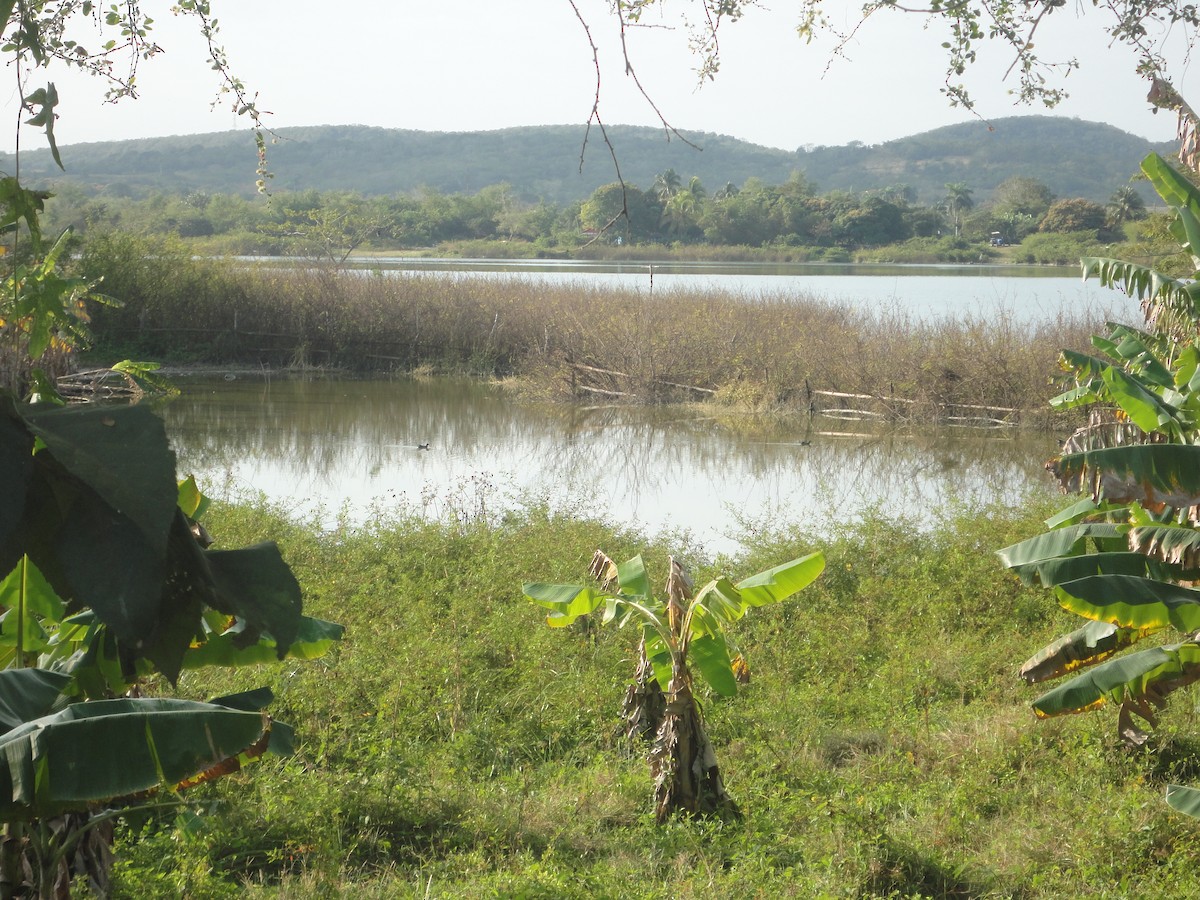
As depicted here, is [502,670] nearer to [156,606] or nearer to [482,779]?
[482,779]

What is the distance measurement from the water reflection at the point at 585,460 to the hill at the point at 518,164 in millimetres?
32247

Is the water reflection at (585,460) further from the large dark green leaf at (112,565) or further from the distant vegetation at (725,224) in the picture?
the distant vegetation at (725,224)

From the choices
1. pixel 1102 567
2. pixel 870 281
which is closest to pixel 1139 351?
pixel 1102 567

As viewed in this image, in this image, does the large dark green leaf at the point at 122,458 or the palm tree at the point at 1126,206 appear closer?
the large dark green leaf at the point at 122,458

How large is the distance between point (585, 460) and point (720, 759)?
38.4 ft

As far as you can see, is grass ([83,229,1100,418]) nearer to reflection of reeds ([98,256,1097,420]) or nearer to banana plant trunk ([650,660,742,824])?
reflection of reeds ([98,256,1097,420])

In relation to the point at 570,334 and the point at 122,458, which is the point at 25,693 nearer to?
the point at 122,458

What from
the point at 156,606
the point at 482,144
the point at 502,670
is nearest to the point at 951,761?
the point at 502,670

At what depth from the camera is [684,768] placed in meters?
4.98

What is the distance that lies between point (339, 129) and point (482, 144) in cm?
1263

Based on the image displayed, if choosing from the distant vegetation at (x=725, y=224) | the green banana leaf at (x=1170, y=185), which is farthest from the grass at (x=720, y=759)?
the distant vegetation at (x=725, y=224)

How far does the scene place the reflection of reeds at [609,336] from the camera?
2105 cm

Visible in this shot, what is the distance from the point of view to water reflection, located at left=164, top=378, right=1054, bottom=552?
13664 mm

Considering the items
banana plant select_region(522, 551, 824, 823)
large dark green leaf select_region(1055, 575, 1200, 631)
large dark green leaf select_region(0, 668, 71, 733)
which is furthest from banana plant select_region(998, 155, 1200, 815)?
large dark green leaf select_region(0, 668, 71, 733)
